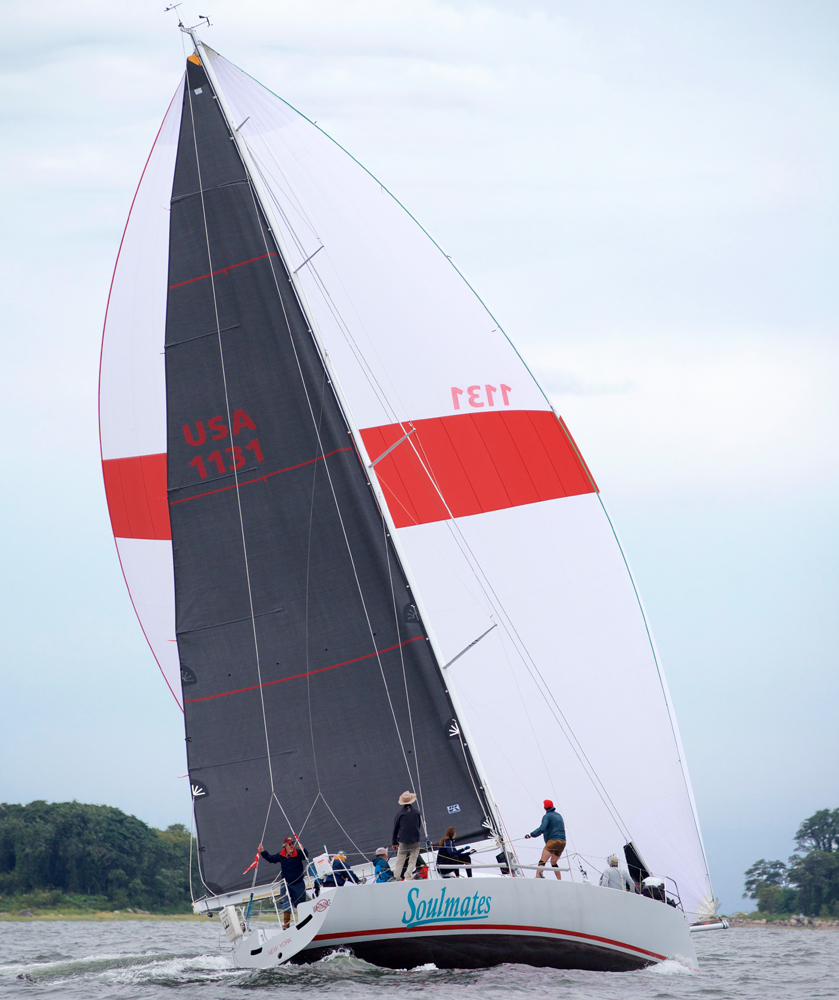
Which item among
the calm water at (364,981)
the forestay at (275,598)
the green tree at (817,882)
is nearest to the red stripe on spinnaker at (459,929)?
the calm water at (364,981)

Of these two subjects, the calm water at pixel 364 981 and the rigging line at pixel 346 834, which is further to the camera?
the rigging line at pixel 346 834

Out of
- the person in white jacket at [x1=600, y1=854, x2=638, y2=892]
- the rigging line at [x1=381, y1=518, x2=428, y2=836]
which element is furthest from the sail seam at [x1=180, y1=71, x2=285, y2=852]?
the person in white jacket at [x1=600, y1=854, x2=638, y2=892]

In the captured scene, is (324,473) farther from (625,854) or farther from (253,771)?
(625,854)

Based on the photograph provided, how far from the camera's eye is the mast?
975 centimetres

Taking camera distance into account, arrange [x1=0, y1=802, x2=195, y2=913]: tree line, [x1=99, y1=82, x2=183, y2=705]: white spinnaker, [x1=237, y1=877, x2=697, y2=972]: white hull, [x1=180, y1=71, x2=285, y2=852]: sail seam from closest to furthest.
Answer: [x1=237, y1=877, x2=697, y2=972]: white hull < [x1=180, y1=71, x2=285, y2=852]: sail seam < [x1=99, y1=82, x2=183, y2=705]: white spinnaker < [x1=0, y1=802, x2=195, y2=913]: tree line

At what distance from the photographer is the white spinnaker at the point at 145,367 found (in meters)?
12.0

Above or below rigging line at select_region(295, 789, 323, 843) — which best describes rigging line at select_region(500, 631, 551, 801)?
above

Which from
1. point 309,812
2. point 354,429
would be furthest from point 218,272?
point 309,812

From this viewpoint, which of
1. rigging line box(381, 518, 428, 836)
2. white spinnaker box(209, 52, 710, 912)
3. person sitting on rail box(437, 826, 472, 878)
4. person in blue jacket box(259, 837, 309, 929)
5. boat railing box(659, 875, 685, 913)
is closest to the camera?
person sitting on rail box(437, 826, 472, 878)

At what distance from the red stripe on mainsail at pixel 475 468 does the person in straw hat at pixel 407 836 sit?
397cm

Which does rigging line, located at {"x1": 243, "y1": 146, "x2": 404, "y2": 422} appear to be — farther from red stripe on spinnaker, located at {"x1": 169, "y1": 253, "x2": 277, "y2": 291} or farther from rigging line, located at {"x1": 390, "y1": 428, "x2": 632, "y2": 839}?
red stripe on spinnaker, located at {"x1": 169, "y1": 253, "x2": 277, "y2": 291}

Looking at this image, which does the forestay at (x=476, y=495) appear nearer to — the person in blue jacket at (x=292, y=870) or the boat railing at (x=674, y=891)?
the boat railing at (x=674, y=891)

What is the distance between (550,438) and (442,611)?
2.30 m

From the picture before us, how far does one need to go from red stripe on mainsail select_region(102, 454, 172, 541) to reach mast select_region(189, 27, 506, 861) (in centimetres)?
273
